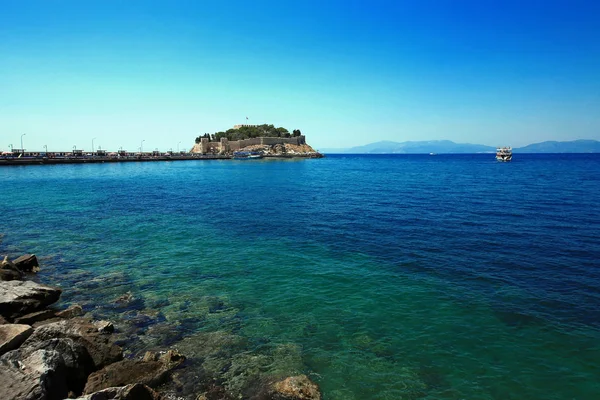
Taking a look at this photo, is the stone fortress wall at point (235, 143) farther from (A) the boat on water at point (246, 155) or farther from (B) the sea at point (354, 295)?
(B) the sea at point (354, 295)

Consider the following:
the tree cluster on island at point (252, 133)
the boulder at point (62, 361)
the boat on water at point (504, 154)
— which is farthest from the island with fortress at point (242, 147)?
the boulder at point (62, 361)

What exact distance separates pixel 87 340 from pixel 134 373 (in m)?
1.73

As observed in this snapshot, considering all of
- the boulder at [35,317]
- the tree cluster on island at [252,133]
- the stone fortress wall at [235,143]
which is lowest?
the boulder at [35,317]

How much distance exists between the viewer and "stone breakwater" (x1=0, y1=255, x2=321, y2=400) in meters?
6.63

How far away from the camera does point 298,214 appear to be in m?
29.5

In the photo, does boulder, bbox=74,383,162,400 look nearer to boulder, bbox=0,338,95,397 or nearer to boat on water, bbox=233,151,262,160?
boulder, bbox=0,338,95,397

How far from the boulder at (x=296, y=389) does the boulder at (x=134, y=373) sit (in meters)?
2.74

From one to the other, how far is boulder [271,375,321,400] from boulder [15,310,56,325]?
7.94 m

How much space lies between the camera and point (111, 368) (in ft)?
26.6

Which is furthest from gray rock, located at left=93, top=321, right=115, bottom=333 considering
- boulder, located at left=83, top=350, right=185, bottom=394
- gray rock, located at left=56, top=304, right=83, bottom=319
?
boulder, located at left=83, top=350, right=185, bottom=394

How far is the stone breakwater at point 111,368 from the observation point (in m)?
6.63

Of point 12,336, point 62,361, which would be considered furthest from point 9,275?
point 62,361

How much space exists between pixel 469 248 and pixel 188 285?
1409cm

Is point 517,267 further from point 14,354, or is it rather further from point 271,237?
point 14,354
